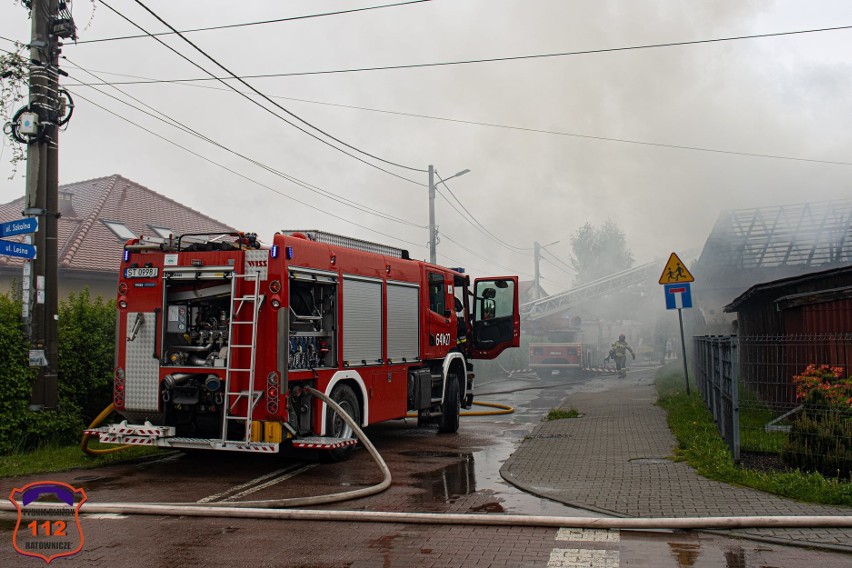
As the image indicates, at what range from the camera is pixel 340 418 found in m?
9.18

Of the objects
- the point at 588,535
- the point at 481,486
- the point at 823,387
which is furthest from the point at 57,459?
the point at 823,387

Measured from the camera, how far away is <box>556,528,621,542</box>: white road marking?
557cm

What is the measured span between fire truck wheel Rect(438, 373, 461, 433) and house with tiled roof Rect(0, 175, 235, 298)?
12.4 metres

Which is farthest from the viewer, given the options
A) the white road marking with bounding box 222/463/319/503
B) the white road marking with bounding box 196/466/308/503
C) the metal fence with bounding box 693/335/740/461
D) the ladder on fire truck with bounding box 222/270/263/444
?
the ladder on fire truck with bounding box 222/270/263/444

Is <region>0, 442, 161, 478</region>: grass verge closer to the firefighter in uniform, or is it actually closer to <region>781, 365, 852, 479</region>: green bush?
<region>781, 365, 852, 479</region>: green bush

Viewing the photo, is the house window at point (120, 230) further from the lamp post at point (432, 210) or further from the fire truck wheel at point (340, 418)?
the fire truck wheel at point (340, 418)

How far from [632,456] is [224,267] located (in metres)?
5.32

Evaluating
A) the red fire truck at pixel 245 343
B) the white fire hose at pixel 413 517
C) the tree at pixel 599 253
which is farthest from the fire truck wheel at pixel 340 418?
the tree at pixel 599 253

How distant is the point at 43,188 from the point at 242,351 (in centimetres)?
385

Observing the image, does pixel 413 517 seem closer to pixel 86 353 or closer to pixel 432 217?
pixel 86 353

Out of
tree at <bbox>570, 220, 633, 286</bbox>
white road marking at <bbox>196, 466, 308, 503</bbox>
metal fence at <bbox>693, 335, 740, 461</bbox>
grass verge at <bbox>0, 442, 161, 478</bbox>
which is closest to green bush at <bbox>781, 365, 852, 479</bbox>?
metal fence at <bbox>693, 335, 740, 461</bbox>

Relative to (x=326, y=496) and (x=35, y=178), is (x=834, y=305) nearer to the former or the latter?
(x=326, y=496)

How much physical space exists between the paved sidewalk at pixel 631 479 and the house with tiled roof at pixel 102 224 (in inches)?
566

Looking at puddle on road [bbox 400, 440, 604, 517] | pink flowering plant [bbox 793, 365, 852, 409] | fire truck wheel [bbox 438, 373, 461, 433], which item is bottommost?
puddle on road [bbox 400, 440, 604, 517]
